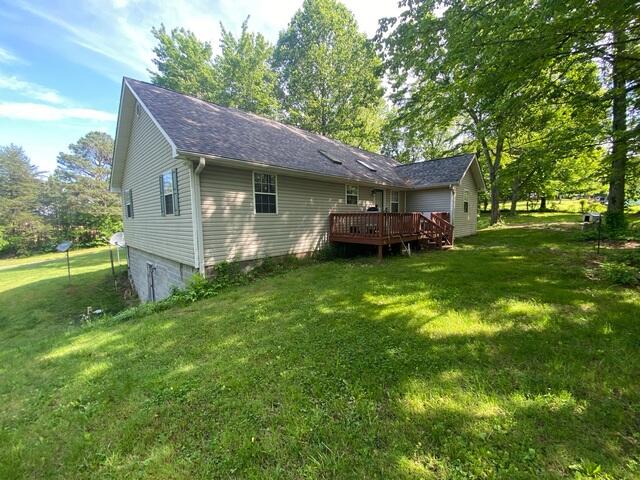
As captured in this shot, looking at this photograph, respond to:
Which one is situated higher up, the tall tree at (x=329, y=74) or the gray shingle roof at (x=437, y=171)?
the tall tree at (x=329, y=74)

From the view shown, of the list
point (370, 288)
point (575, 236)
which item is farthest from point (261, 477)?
point (575, 236)

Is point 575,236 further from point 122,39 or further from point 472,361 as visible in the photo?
point 122,39

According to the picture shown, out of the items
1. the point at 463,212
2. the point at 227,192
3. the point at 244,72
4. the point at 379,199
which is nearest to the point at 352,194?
the point at 379,199

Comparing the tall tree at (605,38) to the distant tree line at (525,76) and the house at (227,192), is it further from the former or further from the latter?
the house at (227,192)

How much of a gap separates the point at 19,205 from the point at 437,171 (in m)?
42.9

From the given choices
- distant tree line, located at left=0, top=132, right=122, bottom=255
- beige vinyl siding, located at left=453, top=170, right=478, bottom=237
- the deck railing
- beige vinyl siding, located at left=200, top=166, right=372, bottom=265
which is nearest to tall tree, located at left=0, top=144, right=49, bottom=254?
distant tree line, located at left=0, top=132, right=122, bottom=255

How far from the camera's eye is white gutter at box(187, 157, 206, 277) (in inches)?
273

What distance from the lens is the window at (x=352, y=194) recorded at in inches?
440

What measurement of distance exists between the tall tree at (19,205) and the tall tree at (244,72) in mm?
25398

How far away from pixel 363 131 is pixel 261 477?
26027 mm

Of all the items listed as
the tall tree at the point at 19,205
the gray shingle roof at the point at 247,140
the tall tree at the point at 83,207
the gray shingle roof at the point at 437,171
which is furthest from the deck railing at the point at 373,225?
the tall tree at the point at 19,205

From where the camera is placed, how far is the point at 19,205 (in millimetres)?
31078

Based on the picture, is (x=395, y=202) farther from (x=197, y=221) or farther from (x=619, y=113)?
(x=197, y=221)

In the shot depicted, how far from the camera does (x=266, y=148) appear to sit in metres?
8.95
